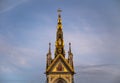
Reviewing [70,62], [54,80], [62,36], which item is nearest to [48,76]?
[54,80]

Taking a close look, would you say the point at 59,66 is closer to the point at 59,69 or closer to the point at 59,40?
the point at 59,69

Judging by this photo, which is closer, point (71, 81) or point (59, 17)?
point (71, 81)

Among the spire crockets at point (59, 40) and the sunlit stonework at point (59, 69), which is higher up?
the spire crockets at point (59, 40)

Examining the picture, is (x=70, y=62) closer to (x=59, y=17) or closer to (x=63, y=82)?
(x=63, y=82)

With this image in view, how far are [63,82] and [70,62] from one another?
2.23 meters

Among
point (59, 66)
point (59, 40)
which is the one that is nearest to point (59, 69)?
point (59, 66)

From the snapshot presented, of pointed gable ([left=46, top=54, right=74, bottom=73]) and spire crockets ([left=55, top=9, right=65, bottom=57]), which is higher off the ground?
spire crockets ([left=55, top=9, right=65, bottom=57])

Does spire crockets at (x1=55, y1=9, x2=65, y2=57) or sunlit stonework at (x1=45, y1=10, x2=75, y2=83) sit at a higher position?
spire crockets at (x1=55, y1=9, x2=65, y2=57)

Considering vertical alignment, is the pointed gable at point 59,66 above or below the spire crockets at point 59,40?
below

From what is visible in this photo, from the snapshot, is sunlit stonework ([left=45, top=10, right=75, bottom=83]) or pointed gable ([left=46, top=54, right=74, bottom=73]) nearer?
sunlit stonework ([left=45, top=10, right=75, bottom=83])

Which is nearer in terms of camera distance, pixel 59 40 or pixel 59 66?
pixel 59 66

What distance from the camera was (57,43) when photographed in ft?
108

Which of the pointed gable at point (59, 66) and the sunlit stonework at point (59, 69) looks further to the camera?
the pointed gable at point (59, 66)

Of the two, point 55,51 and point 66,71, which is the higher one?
point 55,51
